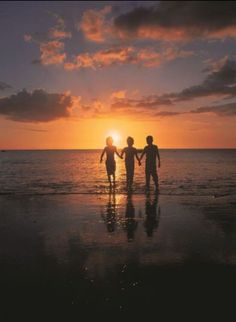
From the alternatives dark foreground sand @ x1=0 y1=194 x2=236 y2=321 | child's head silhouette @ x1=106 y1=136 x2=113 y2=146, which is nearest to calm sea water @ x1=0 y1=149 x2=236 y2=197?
child's head silhouette @ x1=106 y1=136 x2=113 y2=146

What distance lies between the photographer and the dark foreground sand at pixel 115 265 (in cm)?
454

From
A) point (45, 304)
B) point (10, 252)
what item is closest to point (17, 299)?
point (45, 304)

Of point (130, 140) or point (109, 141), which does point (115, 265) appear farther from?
point (109, 141)

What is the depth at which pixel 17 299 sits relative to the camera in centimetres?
477

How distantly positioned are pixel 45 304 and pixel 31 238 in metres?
3.62

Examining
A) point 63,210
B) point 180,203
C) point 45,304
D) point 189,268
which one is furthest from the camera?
point 180,203

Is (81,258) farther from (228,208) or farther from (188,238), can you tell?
(228,208)

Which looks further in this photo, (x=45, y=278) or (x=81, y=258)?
(x=81, y=258)

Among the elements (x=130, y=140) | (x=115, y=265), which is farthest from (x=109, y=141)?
(x=115, y=265)

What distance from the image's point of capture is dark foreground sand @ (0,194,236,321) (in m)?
4.54

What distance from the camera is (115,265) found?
240 inches

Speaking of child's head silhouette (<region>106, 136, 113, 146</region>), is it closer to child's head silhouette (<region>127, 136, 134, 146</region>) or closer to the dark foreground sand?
child's head silhouette (<region>127, 136, 134, 146</region>)

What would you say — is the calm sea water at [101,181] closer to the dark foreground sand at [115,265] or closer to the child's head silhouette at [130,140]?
the child's head silhouette at [130,140]

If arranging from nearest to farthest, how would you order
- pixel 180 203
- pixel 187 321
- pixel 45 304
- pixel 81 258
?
1. pixel 187 321
2. pixel 45 304
3. pixel 81 258
4. pixel 180 203
